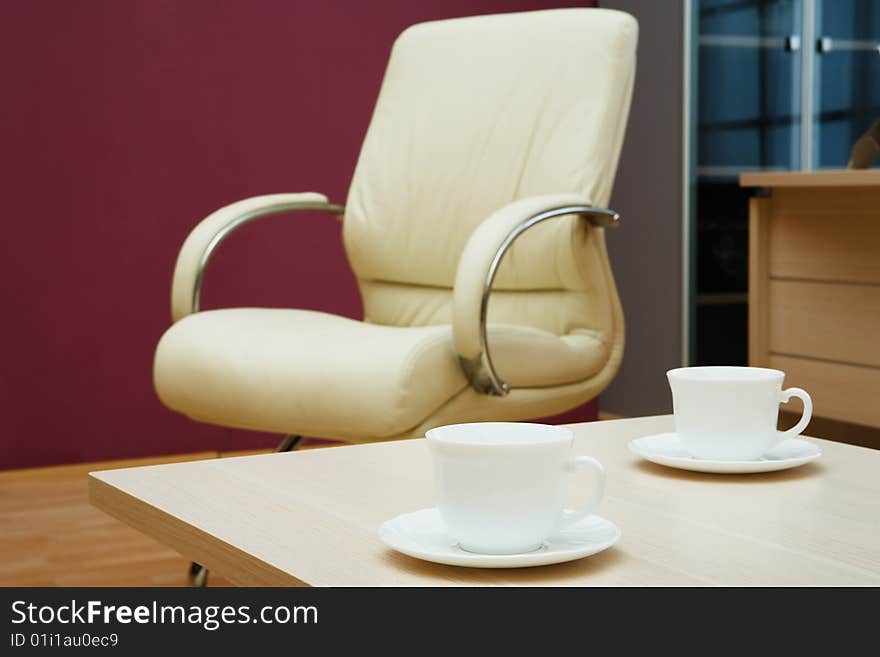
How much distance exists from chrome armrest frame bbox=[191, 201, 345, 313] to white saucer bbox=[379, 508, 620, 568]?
4.71 ft

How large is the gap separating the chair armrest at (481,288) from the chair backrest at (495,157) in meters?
0.24

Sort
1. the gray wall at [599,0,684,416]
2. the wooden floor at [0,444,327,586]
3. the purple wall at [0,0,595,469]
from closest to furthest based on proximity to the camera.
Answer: the wooden floor at [0,444,327,586], the purple wall at [0,0,595,469], the gray wall at [599,0,684,416]

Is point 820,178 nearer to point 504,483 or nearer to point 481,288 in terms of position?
point 481,288

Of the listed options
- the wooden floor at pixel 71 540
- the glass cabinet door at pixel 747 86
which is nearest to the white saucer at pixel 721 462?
the wooden floor at pixel 71 540

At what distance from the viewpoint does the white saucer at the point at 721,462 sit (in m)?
0.92

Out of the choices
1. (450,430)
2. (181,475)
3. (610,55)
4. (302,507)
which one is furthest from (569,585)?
(610,55)

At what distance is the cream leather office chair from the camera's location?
1.78 meters

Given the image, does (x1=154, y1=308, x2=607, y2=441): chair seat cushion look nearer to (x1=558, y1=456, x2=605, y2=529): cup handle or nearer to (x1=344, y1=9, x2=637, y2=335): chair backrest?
(x1=344, y1=9, x2=637, y2=335): chair backrest

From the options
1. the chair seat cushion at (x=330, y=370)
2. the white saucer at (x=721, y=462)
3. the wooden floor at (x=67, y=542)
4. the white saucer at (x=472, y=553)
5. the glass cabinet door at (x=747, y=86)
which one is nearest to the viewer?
the white saucer at (x=472, y=553)

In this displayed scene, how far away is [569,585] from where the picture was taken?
66 cm

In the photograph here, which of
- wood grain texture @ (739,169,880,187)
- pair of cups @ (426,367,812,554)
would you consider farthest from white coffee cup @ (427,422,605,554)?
wood grain texture @ (739,169,880,187)

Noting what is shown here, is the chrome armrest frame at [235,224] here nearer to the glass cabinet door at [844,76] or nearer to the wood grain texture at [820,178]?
the wood grain texture at [820,178]

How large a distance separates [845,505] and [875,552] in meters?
0.12

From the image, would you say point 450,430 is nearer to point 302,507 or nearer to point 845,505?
point 302,507
